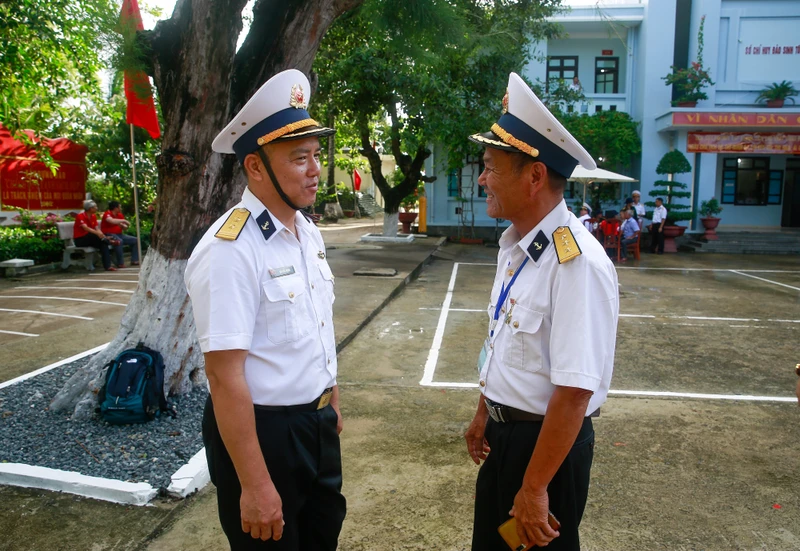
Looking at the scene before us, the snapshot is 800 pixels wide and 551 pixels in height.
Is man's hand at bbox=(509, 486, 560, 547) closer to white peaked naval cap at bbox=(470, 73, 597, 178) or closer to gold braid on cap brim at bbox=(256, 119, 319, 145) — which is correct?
white peaked naval cap at bbox=(470, 73, 597, 178)

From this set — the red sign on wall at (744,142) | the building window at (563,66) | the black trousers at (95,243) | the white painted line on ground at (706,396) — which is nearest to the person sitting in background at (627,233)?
the red sign on wall at (744,142)

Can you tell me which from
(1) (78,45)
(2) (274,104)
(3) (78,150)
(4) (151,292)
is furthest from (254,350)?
(3) (78,150)

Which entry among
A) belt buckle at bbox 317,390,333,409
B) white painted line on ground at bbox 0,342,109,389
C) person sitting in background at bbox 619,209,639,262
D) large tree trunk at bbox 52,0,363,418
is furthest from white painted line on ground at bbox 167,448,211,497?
person sitting in background at bbox 619,209,639,262

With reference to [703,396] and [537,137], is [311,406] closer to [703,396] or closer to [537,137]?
[537,137]

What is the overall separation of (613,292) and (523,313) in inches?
10.3

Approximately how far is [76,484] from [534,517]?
2457 millimetres

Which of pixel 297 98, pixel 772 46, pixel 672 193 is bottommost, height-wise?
pixel 672 193

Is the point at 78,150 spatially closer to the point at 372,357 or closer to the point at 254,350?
the point at 372,357

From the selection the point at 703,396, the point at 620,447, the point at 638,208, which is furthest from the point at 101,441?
the point at 638,208

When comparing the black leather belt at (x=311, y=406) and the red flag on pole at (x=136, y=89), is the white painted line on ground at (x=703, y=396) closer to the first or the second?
the black leather belt at (x=311, y=406)

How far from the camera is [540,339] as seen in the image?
176 centimetres

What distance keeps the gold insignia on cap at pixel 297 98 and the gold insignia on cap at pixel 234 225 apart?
42 cm

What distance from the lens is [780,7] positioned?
58.6 feet

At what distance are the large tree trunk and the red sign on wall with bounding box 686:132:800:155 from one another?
16.2 meters
